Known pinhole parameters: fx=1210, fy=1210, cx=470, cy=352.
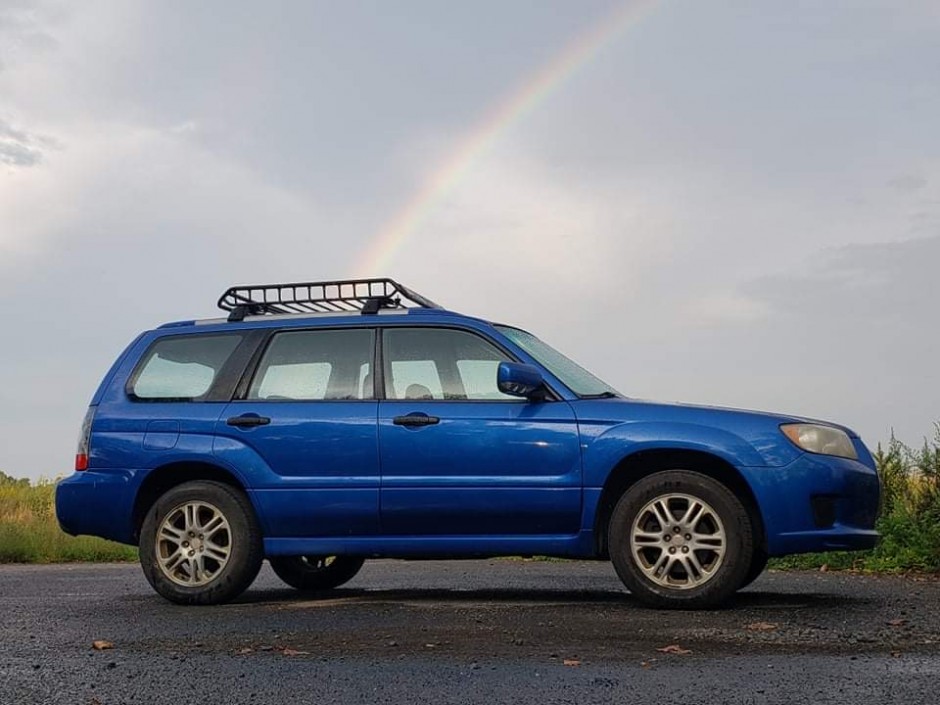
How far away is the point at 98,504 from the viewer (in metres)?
8.29

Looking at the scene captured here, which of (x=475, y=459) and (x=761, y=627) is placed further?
(x=475, y=459)

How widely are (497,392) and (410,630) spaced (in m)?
1.81

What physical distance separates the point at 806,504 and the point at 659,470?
35.3 inches

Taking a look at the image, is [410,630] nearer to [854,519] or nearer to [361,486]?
[361,486]

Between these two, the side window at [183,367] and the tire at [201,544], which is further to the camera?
the side window at [183,367]

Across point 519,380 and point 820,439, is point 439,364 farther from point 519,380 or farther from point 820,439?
point 820,439

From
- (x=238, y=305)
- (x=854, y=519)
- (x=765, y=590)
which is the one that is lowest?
(x=765, y=590)

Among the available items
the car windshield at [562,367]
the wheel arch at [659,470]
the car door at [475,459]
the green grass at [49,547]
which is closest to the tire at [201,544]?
the car door at [475,459]

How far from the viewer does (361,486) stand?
766 centimetres

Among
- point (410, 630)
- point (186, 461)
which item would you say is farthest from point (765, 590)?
point (186, 461)

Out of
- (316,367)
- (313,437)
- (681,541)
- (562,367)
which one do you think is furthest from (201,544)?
(681,541)

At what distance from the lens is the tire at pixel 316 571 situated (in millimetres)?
9336

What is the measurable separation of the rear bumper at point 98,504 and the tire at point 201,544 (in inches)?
8.2

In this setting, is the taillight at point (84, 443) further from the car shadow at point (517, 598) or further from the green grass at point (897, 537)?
the green grass at point (897, 537)
